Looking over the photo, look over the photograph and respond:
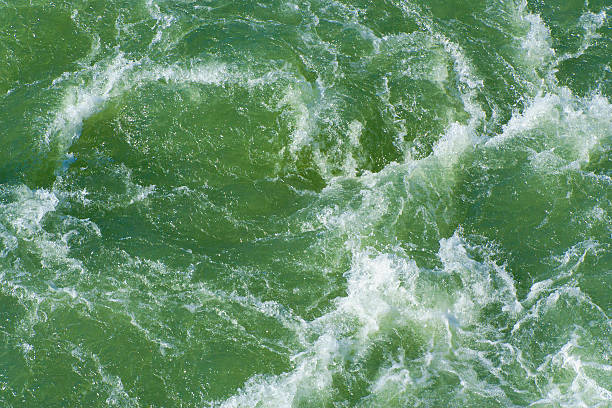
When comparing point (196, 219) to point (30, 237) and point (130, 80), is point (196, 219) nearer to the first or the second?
point (30, 237)

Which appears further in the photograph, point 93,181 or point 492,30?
point 492,30

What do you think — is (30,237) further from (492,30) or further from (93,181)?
(492,30)

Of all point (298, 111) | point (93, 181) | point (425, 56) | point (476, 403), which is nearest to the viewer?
point (476, 403)

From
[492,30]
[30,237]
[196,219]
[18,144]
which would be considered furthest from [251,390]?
[492,30]

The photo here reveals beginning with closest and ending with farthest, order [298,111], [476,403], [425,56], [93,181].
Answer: [476,403]
[93,181]
[298,111]
[425,56]

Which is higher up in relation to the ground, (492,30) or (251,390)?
(492,30)

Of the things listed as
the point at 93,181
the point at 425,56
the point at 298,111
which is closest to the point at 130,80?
the point at 93,181

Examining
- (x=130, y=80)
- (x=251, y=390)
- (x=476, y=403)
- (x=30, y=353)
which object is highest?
(x=130, y=80)
